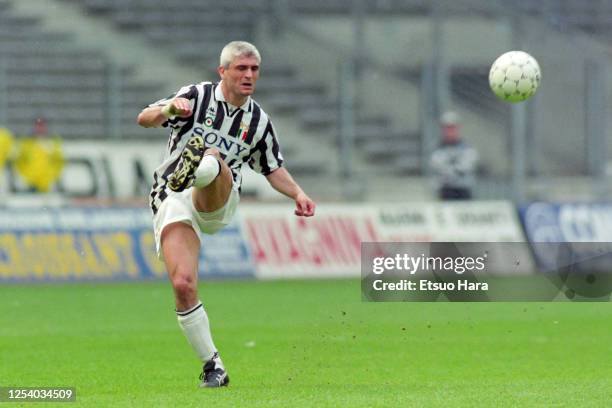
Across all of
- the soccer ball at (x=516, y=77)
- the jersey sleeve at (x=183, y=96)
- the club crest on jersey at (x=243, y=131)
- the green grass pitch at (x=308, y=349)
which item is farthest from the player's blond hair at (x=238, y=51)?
the soccer ball at (x=516, y=77)

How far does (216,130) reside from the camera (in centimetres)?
869

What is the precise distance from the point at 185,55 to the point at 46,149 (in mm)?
4097

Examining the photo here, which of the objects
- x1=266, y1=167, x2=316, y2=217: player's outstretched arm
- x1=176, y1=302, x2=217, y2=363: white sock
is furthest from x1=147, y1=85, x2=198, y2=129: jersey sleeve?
x1=176, y1=302, x2=217, y2=363: white sock

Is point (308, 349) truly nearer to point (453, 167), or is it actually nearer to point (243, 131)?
point (243, 131)

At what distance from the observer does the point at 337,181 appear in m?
21.6

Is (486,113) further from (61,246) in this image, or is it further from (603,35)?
(61,246)

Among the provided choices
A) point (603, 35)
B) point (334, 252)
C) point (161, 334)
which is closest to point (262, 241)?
point (334, 252)

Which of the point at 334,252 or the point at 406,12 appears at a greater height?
the point at 406,12

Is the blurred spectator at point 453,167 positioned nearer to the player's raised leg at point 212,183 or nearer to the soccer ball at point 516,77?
the soccer ball at point 516,77

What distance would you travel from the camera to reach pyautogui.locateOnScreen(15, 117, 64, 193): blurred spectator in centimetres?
1997

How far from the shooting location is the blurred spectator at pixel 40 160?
65.5 ft

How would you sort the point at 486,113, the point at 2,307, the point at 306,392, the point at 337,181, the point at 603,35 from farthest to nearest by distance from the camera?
the point at 603,35 < the point at 486,113 < the point at 337,181 < the point at 2,307 < the point at 306,392

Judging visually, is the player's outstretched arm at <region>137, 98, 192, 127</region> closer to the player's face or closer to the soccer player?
the soccer player

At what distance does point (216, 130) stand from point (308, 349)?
360 cm
